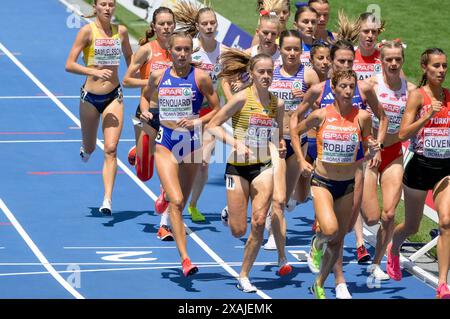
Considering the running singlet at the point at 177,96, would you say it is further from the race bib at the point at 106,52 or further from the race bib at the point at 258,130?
the race bib at the point at 106,52

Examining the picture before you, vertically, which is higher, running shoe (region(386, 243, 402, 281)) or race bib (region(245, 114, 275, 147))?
race bib (region(245, 114, 275, 147))

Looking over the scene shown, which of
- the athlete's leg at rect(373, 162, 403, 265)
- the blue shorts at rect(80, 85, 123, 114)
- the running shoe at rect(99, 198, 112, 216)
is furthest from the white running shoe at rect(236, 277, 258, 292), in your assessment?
the blue shorts at rect(80, 85, 123, 114)

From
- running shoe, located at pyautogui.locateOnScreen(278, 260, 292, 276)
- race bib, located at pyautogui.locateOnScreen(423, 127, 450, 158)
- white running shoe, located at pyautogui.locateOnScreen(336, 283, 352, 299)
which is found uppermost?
race bib, located at pyautogui.locateOnScreen(423, 127, 450, 158)

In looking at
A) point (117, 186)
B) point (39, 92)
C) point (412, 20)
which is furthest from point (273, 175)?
point (412, 20)

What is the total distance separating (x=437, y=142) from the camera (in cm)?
1491

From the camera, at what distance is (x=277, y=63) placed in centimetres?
1653

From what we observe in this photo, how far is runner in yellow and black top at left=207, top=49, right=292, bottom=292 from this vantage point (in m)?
14.9

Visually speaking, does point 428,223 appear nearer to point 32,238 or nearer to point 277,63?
point 277,63

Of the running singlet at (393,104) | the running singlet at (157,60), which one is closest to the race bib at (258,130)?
the running singlet at (393,104)

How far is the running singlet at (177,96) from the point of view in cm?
1580

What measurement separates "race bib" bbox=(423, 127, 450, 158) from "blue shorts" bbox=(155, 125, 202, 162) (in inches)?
105

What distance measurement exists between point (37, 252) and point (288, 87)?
350 cm

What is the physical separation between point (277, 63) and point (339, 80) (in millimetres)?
2123

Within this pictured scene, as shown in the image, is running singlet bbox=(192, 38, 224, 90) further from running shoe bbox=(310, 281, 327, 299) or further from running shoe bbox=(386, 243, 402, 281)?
running shoe bbox=(310, 281, 327, 299)
